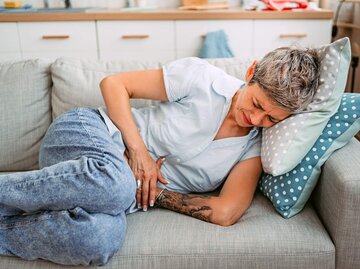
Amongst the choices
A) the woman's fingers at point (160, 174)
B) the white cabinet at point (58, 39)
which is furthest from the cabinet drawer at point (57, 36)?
the woman's fingers at point (160, 174)

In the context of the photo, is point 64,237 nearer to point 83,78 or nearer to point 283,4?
point 83,78

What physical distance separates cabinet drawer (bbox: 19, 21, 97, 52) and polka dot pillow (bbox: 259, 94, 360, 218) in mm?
2041

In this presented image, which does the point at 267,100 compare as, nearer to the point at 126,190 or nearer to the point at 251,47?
the point at 126,190

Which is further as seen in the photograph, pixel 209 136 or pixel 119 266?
pixel 209 136

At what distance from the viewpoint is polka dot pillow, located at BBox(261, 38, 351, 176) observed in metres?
1.27

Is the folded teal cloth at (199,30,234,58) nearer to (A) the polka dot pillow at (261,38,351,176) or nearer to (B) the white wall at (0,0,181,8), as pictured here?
(B) the white wall at (0,0,181,8)

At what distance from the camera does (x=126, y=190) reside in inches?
47.1

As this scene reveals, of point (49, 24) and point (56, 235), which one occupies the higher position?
point (49, 24)

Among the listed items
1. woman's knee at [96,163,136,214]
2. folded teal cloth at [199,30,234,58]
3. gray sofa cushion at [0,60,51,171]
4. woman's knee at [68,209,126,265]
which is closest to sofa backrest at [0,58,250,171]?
gray sofa cushion at [0,60,51,171]

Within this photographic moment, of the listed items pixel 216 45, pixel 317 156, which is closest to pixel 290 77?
pixel 317 156

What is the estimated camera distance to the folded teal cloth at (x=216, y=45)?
2.87 m

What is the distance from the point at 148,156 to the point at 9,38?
1993mm

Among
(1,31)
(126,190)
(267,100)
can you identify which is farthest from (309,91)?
(1,31)

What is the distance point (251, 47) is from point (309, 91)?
177 centimetres
